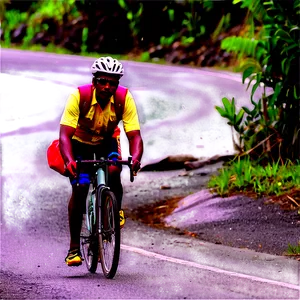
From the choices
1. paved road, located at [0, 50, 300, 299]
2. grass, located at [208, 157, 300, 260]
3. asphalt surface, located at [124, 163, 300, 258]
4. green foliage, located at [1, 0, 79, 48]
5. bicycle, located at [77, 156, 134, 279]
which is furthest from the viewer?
green foliage, located at [1, 0, 79, 48]

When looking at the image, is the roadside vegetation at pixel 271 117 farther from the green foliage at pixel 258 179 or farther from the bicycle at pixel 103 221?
the bicycle at pixel 103 221

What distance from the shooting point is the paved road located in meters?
8.87

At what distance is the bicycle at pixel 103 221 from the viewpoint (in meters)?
9.27

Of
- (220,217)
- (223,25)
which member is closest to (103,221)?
(220,217)

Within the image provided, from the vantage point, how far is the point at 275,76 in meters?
15.4

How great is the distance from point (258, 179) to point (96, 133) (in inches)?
203

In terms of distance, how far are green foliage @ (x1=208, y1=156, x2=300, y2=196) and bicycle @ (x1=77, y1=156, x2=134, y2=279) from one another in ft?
14.9

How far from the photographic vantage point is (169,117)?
963 inches

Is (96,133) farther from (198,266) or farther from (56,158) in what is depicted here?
(198,266)

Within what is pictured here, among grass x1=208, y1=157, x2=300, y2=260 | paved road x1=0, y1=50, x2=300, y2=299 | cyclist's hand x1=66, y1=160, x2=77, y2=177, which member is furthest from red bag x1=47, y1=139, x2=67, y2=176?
grass x1=208, y1=157, x2=300, y2=260

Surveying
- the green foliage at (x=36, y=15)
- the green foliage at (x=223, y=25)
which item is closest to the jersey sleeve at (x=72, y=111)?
the green foliage at (x=223, y=25)

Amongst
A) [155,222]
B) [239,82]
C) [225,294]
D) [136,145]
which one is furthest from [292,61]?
[239,82]

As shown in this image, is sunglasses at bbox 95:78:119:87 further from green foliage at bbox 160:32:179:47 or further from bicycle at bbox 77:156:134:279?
green foliage at bbox 160:32:179:47

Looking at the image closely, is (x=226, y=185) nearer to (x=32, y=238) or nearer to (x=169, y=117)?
(x=32, y=238)
